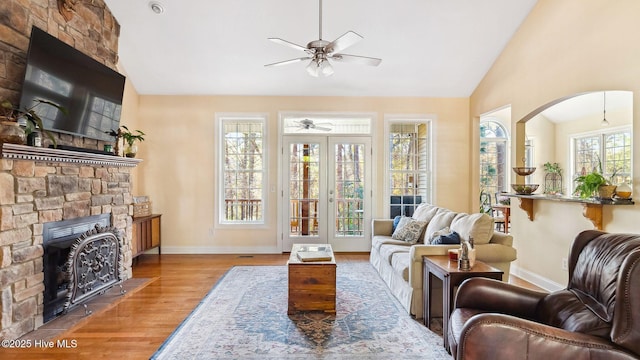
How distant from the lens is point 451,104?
5691mm

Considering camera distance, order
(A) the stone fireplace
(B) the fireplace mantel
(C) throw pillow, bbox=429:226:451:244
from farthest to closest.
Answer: (C) throw pillow, bbox=429:226:451:244 → (A) the stone fireplace → (B) the fireplace mantel

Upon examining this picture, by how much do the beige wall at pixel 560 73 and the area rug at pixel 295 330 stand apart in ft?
6.75

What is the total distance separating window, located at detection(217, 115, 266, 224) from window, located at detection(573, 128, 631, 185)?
5849 mm

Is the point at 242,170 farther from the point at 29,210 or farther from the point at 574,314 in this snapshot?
the point at 574,314

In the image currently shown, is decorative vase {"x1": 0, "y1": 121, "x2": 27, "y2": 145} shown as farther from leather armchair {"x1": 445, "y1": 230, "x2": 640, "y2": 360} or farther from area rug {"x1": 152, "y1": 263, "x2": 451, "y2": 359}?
leather armchair {"x1": 445, "y1": 230, "x2": 640, "y2": 360}

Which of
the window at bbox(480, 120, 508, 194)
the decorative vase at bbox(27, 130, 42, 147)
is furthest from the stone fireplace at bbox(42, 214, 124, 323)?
the window at bbox(480, 120, 508, 194)

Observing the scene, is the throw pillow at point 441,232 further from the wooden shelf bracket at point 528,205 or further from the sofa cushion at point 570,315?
the sofa cushion at point 570,315

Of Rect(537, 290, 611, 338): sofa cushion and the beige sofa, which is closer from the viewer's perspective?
Rect(537, 290, 611, 338): sofa cushion

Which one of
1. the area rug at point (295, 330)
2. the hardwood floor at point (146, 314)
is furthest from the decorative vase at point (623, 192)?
the area rug at point (295, 330)

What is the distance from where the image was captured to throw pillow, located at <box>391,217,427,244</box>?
4.29m

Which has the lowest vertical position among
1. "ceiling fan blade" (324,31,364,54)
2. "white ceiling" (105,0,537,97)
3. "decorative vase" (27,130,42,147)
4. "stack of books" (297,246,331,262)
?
"stack of books" (297,246,331,262)

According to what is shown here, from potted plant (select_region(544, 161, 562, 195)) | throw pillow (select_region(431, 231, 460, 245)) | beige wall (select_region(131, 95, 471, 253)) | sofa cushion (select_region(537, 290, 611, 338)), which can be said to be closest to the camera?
sofa cushion (select_region(537, 290, 611, 338))

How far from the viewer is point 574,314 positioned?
5.69 feet

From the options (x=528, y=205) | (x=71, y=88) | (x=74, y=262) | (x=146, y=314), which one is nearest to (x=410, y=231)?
(x=528, y=205)
